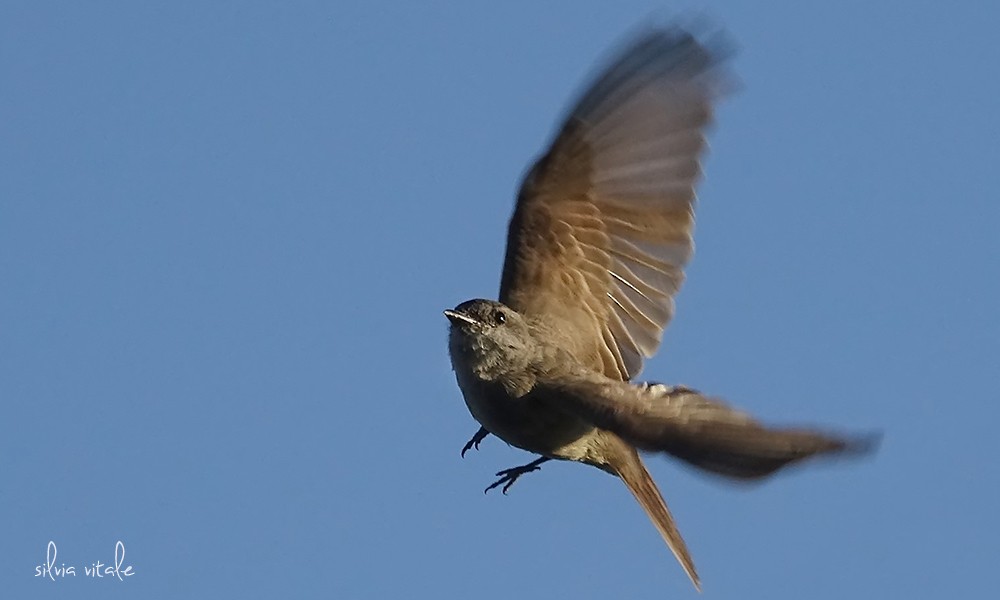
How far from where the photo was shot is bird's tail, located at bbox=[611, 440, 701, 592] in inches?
406

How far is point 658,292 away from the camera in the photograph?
37.9 ft

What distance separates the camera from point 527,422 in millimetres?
10320

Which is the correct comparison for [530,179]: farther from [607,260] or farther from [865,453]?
[865,453]

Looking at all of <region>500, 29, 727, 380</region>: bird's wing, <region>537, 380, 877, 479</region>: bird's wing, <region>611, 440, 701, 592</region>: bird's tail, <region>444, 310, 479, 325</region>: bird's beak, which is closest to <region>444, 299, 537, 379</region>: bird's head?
<region>444, 310, 479, 325</region>: bird's beak

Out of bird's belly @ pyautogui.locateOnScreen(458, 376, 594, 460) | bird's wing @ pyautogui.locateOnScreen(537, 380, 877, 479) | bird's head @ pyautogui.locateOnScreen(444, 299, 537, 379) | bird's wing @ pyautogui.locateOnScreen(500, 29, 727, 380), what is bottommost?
bird's wing @ pyautogui.locateOnScreen(537, 380, 877, 479)

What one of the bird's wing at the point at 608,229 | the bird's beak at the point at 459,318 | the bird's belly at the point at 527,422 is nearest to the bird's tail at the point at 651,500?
the bird's belly at the point at 527,422

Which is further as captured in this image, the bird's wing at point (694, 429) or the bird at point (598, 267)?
the bird at point (598, 267)

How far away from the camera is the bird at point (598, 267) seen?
10352 millimetres

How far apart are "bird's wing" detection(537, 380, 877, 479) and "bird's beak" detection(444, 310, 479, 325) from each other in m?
0.73

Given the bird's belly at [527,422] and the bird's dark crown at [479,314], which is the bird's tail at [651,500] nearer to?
the bird's belly at [527,422]

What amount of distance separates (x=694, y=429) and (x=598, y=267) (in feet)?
Answer: 12.4

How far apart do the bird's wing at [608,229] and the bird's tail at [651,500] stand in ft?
2.41

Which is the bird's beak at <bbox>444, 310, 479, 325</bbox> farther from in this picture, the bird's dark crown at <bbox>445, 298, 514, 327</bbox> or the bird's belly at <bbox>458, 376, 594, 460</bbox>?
the bird's belly at <bbox>458, 376, 594, 460</bbox>

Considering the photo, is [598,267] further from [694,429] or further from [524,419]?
[694,429]
